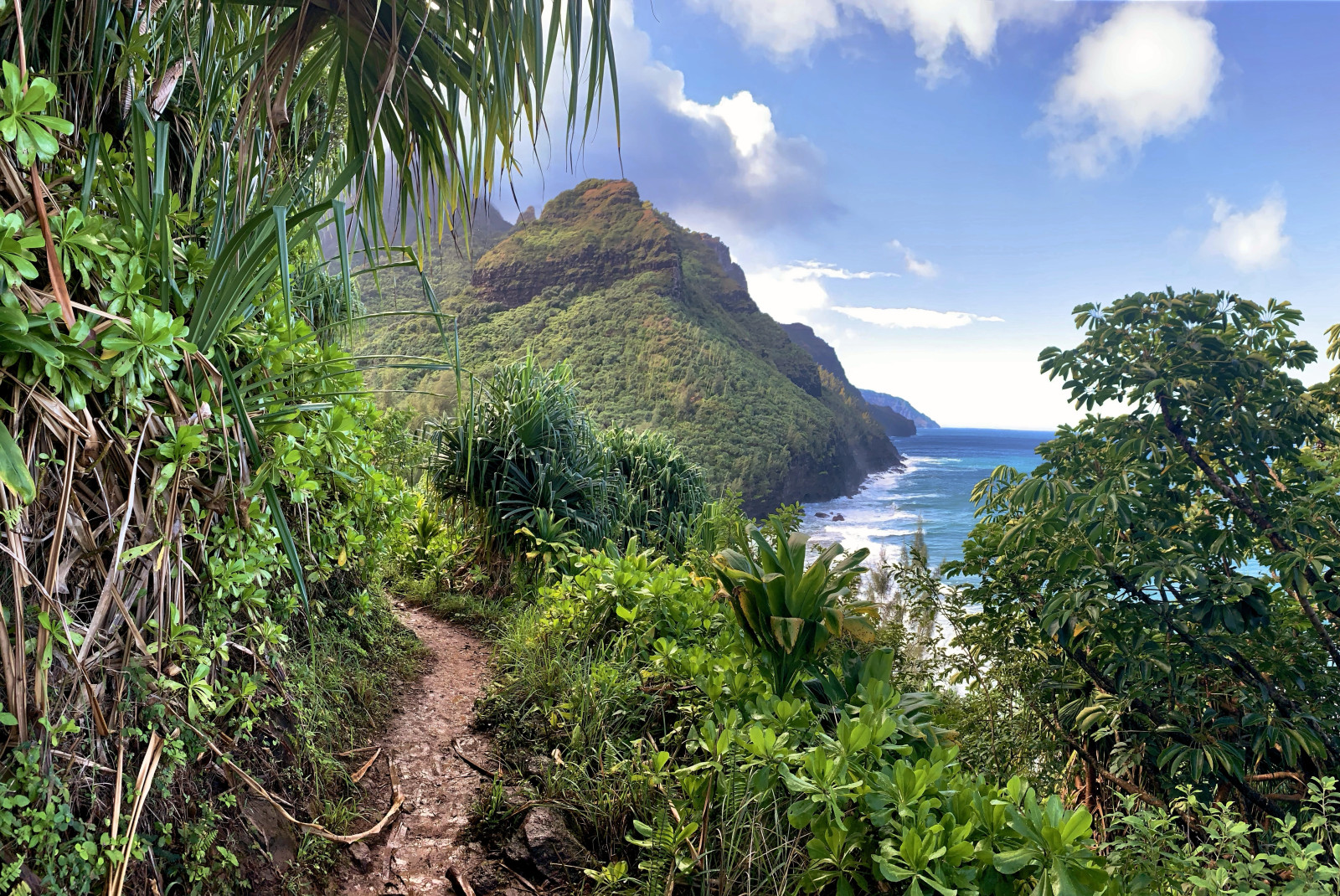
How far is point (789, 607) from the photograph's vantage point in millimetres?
1874

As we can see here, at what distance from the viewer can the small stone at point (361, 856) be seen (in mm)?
1565

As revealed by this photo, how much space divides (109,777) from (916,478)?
37927 millimetres

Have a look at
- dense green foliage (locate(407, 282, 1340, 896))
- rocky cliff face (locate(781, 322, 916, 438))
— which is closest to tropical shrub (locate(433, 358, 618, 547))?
dense green foliage (locate(407, 282, 1340, 896))

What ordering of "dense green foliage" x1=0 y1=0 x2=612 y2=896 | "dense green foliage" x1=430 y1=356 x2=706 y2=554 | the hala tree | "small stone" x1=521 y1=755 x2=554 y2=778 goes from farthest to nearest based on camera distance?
"dense green foliage" x1=430 y1=356 x2=706 y2=554, the hala tree, "small stone" x1=521 y1=755 x2=554 y2=778, "dense green foliage" x1=0 y1=0 x2=612 y2=896

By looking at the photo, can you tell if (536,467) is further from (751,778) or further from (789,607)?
(751,778)

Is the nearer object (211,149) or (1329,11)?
(211,149)

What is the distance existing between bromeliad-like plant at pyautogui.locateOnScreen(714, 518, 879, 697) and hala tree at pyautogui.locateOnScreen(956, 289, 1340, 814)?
71 centimetres

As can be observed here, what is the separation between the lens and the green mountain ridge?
25.2 meters

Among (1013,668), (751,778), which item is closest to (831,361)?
(1013,668)

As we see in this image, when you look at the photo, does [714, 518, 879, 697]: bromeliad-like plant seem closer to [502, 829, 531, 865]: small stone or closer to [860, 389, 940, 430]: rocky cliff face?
[502, 829, 531, 865]: small stone

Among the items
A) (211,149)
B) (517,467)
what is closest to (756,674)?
(211,149)

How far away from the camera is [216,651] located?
133 cm

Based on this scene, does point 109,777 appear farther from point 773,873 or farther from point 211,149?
point 211,149

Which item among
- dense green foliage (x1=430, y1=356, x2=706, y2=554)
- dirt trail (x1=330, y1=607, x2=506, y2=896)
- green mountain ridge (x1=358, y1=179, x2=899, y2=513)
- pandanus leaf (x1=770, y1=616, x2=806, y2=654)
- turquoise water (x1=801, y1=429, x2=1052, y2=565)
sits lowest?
turquoise water (x1=801, y1=429, x2=1052, y2=565)
